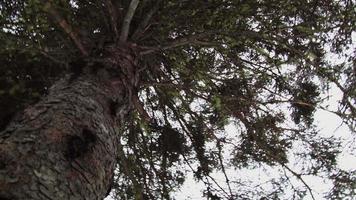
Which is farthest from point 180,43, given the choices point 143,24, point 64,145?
point 64,145

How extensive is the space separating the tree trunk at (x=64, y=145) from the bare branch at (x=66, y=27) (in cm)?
38

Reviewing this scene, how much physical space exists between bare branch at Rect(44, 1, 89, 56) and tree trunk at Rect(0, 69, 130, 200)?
1.23 ft

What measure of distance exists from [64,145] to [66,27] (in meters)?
1.47

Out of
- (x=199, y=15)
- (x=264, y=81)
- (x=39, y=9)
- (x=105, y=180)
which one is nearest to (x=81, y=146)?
(x=105, y=180)

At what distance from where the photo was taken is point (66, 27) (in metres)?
3.73

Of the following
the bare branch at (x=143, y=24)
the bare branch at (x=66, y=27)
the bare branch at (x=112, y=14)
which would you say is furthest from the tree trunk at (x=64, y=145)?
the bare branch at (x=143, y=24)

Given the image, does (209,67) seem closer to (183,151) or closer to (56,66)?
(183,151)

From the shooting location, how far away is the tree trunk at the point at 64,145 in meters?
2.17

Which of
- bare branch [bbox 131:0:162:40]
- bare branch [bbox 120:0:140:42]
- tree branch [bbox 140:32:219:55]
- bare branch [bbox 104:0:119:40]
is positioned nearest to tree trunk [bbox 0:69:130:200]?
bare branch [bbox 120:0:140:42]

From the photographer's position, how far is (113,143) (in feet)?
10.6

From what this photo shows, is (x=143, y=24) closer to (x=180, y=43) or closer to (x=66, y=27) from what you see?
(x=180, y=43)

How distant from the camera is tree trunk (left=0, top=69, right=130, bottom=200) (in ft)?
7.13

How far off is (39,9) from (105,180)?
184 centimetres

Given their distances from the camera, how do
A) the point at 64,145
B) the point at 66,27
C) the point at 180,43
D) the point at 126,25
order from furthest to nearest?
the point at 180,43, the point at 126,25, the point at 66,27, the point at 64,145
